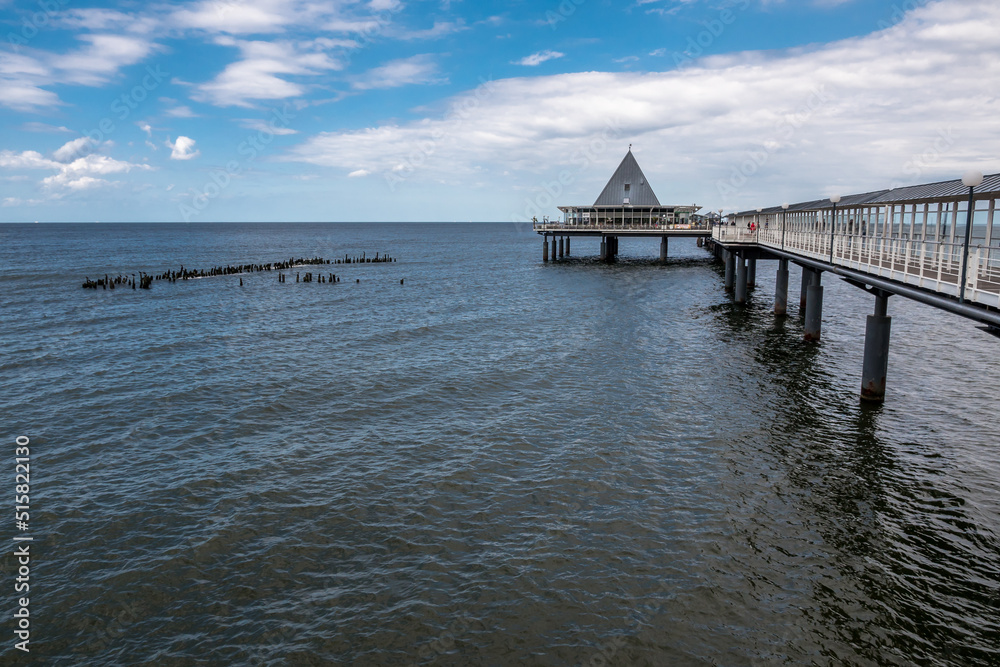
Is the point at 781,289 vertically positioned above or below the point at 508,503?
above

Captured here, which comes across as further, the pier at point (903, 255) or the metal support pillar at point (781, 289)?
the metal support pillar at point (781, 289)

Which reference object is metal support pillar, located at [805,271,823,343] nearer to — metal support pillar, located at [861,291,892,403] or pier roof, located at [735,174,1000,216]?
pier roof, located at [735,174,1000,216]

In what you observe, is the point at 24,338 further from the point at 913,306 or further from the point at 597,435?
the point at 913,306

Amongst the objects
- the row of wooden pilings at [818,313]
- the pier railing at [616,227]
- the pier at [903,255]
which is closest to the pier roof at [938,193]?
the pier at [903,255]

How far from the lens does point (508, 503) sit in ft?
48.6

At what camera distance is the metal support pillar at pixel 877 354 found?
20.8 meters

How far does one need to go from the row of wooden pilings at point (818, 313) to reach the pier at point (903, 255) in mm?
34

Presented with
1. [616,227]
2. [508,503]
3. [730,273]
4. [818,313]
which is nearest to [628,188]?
[616,227]

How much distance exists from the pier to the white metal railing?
3cm

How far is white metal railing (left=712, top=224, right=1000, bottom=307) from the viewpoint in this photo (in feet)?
50.1

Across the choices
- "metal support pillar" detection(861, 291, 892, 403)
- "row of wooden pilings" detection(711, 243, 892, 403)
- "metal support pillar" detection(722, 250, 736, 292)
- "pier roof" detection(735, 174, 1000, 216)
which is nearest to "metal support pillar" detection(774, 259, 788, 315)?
"row of wooden pilings" detection(711, 243, 892, 403)

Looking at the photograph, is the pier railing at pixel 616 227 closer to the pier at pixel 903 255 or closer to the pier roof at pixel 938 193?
the pier at pixel 903 255

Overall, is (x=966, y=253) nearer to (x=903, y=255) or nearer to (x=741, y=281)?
(x=903, y=255)

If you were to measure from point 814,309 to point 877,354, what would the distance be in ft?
34.0
